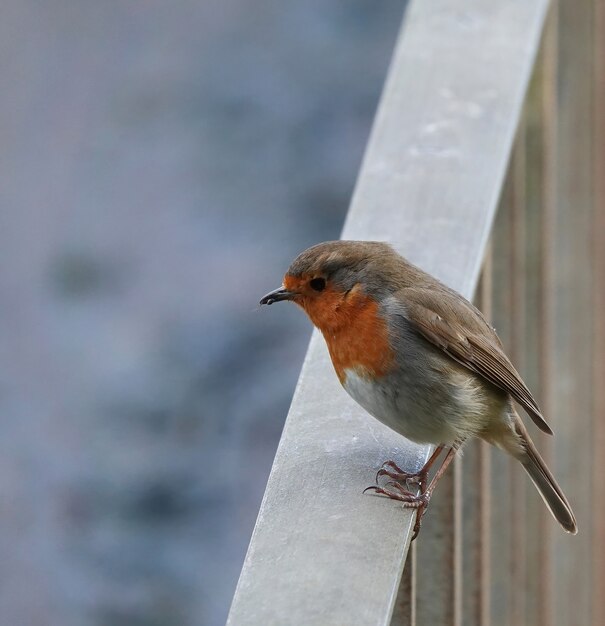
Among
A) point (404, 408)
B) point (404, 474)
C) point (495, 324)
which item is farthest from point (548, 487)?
point (404, 474)

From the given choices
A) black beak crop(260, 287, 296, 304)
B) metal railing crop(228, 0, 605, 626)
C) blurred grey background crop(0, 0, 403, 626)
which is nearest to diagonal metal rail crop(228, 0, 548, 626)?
metal railing crop(228, 0, 605, 626)

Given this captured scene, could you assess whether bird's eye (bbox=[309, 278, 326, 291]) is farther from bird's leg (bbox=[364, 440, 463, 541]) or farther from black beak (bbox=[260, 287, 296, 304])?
bird's leg (bbox=[364, 440, 463, 541])

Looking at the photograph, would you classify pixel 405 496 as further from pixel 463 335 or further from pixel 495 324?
pixel 495 324

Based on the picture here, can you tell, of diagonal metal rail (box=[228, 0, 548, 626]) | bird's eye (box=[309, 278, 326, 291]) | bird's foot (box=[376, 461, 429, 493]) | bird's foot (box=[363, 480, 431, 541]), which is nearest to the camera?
diagonal metal rail (box=[228, 0, 548, 626])

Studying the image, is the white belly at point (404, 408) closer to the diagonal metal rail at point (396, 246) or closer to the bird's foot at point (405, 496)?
the diagonal metal rail at point (396, 246)

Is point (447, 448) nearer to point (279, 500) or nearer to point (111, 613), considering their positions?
point (279, 500)

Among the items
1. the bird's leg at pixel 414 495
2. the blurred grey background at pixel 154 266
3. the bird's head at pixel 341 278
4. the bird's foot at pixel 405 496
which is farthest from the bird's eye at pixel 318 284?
the blurred grey background at pixel 154 266
